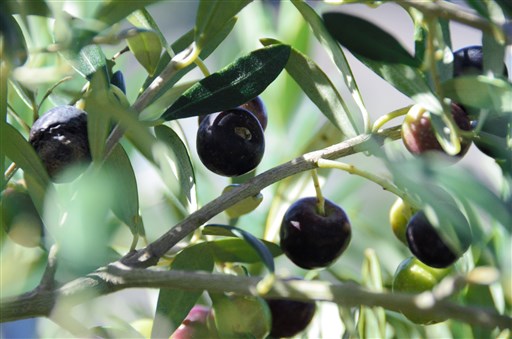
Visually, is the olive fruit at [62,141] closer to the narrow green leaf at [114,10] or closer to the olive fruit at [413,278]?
the narrow green leaf at [114,10]

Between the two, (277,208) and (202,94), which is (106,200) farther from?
(277,208)

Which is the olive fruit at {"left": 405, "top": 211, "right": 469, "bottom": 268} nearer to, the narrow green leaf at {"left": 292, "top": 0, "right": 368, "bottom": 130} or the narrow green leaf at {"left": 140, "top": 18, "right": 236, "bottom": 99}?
the narrow green leaf at {"left": 292, "top": 0, "right": 368, "bottom": 130}

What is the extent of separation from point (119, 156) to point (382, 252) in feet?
1.56

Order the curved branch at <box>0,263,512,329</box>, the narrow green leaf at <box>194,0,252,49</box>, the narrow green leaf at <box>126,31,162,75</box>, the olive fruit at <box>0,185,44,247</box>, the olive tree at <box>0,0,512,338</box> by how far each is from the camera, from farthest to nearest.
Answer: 1. the olive fruit at <box>0,185,44,247</box>
2. the narrow green leaf at <box>126,31,162,75</box>
3. the narrow green leaf at <box>194,0,252,49</box>
4. the olive tree at <box>0,0,512,338</box>
5. the curved branch at <box>0,263,512,329</box>

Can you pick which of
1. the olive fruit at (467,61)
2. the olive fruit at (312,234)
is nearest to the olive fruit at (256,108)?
the olive fruit at (312,234)

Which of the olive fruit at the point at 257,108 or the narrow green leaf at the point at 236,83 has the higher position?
the narrow green leaf at the point at 236,83

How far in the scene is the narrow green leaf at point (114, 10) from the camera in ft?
1.80

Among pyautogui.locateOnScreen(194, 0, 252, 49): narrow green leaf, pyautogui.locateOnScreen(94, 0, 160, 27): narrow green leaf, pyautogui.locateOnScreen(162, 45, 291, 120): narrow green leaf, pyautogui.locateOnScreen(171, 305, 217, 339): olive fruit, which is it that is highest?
pyautogui.locateOnScreen(94, 0, 160, 27): narrow green leaf

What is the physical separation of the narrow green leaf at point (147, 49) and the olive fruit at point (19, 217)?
19 cm

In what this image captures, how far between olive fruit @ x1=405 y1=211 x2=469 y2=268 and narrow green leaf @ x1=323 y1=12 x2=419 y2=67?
0.17 metres

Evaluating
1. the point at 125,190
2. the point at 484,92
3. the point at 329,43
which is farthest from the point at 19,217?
the point at 484,92

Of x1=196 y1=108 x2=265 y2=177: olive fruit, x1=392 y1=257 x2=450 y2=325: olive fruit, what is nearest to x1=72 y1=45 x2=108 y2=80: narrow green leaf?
x1=196 y1=108 x2=265 y2=177: olive fruit

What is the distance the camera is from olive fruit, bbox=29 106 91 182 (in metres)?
0.68

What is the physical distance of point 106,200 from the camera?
1.68 feet
